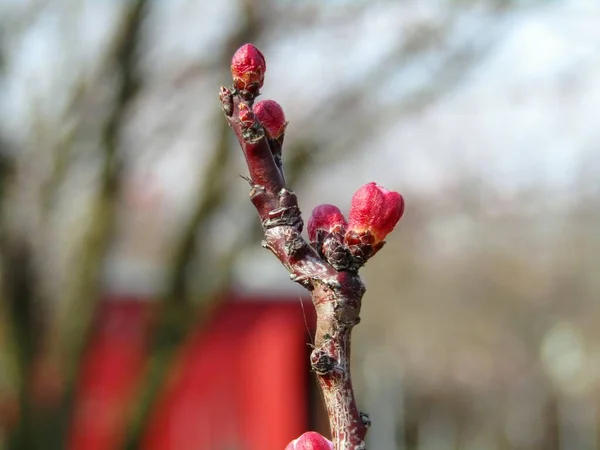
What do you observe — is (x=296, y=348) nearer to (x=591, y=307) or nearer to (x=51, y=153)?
(x=51, y=153)

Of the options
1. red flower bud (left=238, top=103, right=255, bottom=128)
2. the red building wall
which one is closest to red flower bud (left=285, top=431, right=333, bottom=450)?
red flower bud (left=238, top=103, right=255, bottom=128)

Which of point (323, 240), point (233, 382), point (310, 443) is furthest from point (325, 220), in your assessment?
point (233, 382)

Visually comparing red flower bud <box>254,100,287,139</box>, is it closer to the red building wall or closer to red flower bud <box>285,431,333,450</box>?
red flower bud <box>285,431,333,450</box>

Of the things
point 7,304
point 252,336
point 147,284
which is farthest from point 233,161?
point 252,336

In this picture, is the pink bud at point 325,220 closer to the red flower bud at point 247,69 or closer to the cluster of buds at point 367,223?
the cluster of buds at point 367,223

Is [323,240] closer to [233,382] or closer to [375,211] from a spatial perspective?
[375,211]

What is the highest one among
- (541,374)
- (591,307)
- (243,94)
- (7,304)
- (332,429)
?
(591,307)
